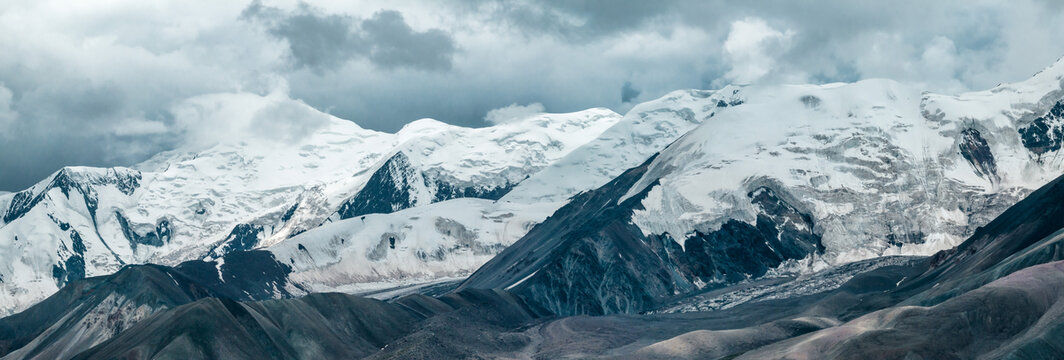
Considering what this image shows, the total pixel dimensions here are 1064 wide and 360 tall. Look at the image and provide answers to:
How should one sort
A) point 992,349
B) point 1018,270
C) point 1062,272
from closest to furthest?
point 992,349 → point 1062,272 → point 1018,270

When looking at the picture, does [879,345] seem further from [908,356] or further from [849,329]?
[849,329]

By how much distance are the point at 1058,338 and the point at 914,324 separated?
76.9 ft

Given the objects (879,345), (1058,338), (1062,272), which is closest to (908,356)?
(879,345)

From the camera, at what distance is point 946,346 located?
166625 millimetres

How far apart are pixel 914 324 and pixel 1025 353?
73.8 ft

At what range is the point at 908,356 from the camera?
534ft

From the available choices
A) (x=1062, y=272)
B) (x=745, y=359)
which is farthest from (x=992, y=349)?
(x=745, y=359)

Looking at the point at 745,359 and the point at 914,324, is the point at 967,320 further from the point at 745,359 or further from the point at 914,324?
the point at 745,359

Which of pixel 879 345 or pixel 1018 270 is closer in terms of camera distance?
pixel 879 345

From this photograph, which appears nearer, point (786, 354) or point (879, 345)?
point (879, 345)

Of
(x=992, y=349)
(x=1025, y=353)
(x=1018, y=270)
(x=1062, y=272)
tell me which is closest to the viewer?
(x=1025, y=353)

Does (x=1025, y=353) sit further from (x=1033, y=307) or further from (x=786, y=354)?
(x=786, y=354)

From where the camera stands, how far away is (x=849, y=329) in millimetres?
191125

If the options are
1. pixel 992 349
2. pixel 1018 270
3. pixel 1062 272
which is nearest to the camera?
pixel 992 349
